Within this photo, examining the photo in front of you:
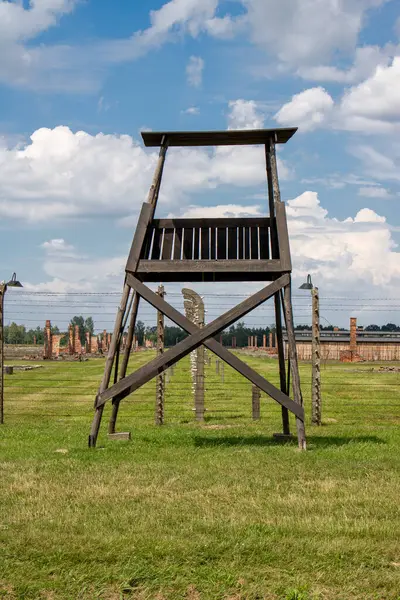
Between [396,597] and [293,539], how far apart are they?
1.32 meters

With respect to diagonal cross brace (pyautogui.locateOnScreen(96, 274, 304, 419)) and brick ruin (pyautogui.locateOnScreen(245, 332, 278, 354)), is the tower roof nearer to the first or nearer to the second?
diagonal cross brace (pyautogui.locateOnScreen(96, 274, 304, 419))

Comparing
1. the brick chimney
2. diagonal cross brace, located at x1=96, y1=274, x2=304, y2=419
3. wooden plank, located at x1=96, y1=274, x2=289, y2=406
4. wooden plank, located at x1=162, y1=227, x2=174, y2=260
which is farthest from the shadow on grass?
the brick chimney

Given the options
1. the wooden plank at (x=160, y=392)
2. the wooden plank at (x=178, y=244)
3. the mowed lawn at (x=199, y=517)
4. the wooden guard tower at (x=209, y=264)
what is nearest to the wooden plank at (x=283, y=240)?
the wooden guard tower at (x=209, y=264)

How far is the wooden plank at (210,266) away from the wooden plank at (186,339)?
31cm

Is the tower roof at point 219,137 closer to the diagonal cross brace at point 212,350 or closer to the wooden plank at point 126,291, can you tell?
the wooden plank at point 126,291

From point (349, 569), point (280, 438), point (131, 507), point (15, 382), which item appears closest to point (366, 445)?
point (280, 438)

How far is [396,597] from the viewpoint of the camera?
5219 mm

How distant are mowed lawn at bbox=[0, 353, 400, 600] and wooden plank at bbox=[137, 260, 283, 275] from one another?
2.84 metres

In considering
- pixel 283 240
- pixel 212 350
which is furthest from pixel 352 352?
pixel 212 350

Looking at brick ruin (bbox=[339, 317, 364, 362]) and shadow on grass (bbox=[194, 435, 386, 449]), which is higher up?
brick ruin (bbox=[339, 317, 364, 362])

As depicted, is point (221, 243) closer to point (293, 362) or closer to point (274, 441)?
point (293, 362)

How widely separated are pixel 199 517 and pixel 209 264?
5.33m

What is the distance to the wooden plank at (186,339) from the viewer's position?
11211 millimetres

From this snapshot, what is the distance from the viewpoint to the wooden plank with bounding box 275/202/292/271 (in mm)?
11578
